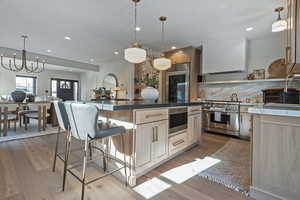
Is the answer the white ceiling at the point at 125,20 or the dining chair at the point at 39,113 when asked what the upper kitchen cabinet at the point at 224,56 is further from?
the dining chair at the point at 39,113

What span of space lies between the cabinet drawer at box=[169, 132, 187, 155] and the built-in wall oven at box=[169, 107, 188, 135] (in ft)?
0.32

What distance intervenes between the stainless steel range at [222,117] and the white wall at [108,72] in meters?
3.11

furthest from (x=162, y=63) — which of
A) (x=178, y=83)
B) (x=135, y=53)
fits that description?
(x=178, y=83)

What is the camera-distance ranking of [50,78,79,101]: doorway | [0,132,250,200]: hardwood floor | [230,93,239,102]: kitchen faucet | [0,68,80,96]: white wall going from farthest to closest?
[50,78,79,101]: doorway < [0,68,80,96]: white wall < [230,93,239,102]: kitchen faucet < [0,132,250,200]: hardwood floor

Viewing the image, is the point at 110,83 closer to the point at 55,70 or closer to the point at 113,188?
the point at 55,70

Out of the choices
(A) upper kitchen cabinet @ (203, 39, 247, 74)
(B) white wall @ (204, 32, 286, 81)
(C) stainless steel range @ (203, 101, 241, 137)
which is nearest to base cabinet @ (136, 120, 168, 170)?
(C) stainless steel range @ (203, 101, 241, 137)

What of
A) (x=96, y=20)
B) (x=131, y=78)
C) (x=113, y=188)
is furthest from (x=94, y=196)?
(x=131, y=78)

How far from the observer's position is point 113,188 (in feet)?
5.45

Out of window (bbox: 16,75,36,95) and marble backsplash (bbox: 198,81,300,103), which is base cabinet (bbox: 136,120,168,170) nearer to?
marble backsplash (bbox: 198,81,300,103)

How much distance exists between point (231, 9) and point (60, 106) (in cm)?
313

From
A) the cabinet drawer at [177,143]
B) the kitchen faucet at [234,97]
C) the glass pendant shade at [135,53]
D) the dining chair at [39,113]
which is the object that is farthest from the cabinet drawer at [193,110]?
the dining chair at [39,113]

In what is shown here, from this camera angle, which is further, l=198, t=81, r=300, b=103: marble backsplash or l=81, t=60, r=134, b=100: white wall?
l=81, t=60, r=134, b=100: white wall

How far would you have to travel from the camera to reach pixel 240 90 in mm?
4227

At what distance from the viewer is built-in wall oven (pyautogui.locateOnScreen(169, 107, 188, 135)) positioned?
2.31 meters
